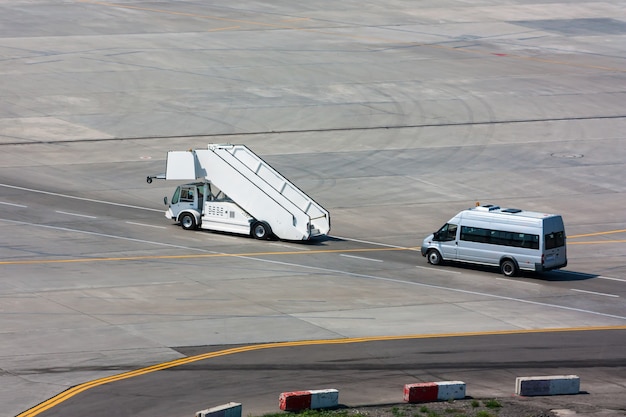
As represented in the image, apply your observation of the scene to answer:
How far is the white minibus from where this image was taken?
50594 mm

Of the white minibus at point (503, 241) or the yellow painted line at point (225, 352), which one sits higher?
the white minibus at point (503, 241)

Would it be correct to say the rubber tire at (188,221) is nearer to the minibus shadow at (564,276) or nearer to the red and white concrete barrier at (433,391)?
the minibus shadow at (564,276)

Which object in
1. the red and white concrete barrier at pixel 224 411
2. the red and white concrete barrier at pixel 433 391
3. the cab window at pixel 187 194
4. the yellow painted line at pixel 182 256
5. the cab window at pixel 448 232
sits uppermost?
the cab window at pixel 187 194

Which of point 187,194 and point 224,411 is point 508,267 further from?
point 224,411

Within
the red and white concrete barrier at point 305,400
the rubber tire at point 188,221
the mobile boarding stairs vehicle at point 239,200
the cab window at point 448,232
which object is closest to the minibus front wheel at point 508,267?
the cab window at point 448,232

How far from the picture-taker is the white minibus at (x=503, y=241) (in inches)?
1992

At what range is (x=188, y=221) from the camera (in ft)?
189

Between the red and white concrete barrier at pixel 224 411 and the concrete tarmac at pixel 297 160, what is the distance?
217 inches

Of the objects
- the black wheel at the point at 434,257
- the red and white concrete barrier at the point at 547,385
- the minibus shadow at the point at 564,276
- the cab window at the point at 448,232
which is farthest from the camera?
the black wheel at the point at 434,257

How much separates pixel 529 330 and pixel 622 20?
8692 centimetres

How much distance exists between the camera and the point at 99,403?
99.1 feet

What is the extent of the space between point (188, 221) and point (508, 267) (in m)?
16.2

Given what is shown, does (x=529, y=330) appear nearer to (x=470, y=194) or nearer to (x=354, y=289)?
(x=354, y=289)

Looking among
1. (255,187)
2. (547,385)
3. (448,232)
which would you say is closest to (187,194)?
(255,187)
